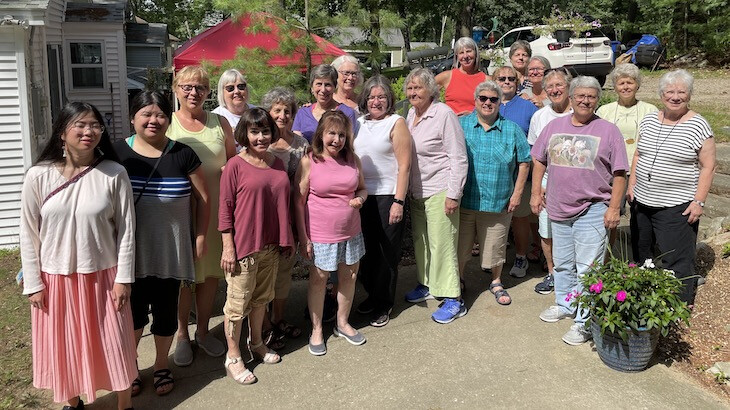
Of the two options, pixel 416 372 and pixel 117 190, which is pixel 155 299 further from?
pixel 416 372

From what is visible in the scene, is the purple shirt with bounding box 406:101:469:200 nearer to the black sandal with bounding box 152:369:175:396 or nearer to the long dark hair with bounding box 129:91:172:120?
the long dark hair with bounding box 129:91:172:120

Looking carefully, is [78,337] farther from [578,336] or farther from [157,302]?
[578,336]

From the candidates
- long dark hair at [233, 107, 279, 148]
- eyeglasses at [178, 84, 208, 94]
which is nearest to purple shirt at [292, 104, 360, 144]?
long dark hair at [233, 107, 279, 148]

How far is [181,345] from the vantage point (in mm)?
3717

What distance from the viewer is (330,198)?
144 inches

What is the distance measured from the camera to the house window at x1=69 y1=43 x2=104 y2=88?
12.6 meters

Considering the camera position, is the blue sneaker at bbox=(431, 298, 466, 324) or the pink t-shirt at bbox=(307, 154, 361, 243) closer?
the pink t-shirt at bbox=(307, 154, 361, 243)

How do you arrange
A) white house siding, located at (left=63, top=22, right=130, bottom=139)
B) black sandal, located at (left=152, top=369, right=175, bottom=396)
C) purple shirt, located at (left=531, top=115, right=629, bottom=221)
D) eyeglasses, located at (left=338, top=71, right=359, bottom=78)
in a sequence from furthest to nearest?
white house siding, located at (left=63, top=22, right=130, bottom=139) → eyeglasses, located at (left=338, top=71, right=359, bottom=78) → purple shirt, located at (left=531, top=115, right=629, bottom=221) → black sandal, located at (left=152, top=369, right=175, bottom=396)

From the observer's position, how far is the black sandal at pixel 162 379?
3343 mm

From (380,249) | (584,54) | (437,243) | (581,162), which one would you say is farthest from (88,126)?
(584,54)

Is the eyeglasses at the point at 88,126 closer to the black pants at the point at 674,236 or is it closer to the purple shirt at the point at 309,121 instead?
the purple shirt at the point at 309,121

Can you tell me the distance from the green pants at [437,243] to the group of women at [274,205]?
0.01 metres

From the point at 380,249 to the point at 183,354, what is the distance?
4.84 ft

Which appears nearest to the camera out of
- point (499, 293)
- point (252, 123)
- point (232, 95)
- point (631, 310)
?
point (252, 123)
